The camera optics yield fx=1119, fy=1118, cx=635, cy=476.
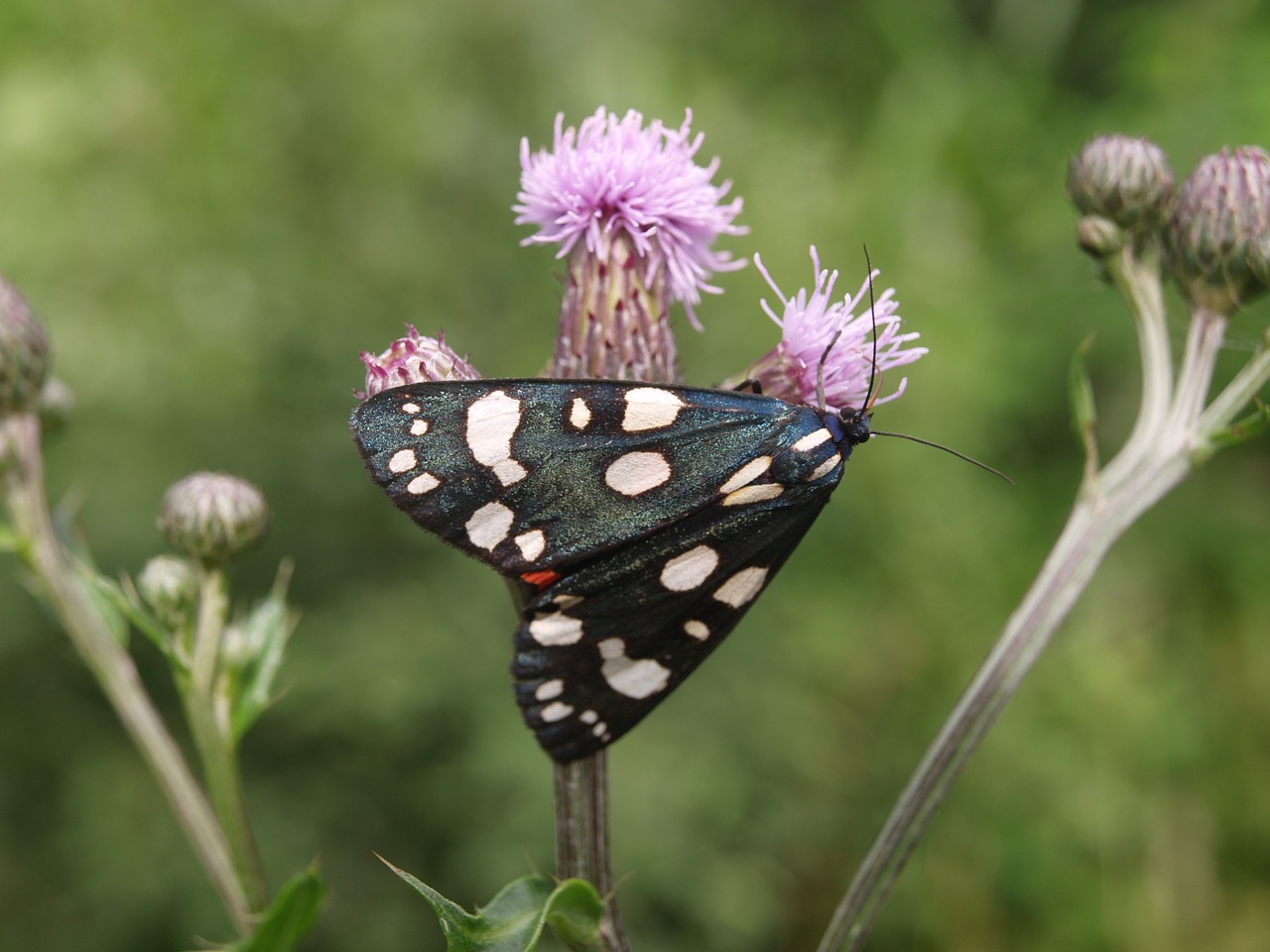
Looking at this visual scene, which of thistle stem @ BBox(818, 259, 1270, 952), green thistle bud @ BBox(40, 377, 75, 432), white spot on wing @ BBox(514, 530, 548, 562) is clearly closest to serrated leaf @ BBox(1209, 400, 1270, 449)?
Answer: thistle stem @ BBox(818, 259, 1270, 952)

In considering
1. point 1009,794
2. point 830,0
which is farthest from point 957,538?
point 830,0

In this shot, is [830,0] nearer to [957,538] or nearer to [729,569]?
[957,538]

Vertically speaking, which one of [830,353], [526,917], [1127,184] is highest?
[1127,184]

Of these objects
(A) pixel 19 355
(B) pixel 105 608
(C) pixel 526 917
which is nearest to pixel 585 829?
(C) pixel 526 917

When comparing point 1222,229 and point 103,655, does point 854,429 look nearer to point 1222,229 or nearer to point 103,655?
point 1222,229

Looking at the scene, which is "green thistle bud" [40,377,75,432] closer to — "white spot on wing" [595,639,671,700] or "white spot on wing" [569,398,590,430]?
"white spot on wing" [569,398,590,430]
